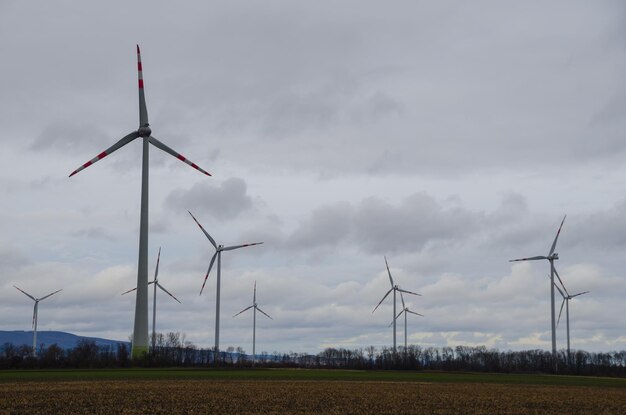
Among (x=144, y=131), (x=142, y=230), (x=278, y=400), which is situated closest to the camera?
(x=278, y=400)

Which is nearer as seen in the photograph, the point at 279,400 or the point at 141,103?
the point at 279,400

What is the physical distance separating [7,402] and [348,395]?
74.8 feet

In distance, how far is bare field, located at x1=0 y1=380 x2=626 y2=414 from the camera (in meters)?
44.8

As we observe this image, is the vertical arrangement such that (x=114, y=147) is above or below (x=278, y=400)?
above

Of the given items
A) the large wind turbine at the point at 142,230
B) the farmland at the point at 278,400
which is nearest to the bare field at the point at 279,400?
the farmland at the point at 278,400

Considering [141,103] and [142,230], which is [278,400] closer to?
[142,230]

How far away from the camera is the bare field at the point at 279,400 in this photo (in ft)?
147

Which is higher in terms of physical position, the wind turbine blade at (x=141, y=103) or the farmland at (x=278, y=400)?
the wind turbine blade at (x=141, y=103)

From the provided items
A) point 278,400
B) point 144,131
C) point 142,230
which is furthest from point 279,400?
point 144,131

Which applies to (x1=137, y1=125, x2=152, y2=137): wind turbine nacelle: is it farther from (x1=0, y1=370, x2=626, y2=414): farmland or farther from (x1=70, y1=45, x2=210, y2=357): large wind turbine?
(x1=0, y1=370, x2=626, y2=414): farmland

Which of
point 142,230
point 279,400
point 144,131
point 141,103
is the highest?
point 141,103

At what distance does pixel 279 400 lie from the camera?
5162 cm

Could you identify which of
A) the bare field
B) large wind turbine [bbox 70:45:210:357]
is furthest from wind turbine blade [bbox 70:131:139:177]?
the bare field

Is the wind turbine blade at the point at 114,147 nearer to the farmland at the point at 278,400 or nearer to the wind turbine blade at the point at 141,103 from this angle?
the wind turbine blade at the point at 141,103
